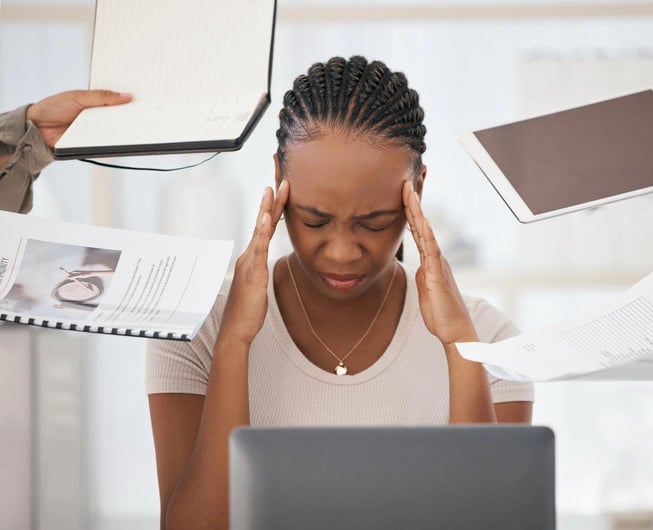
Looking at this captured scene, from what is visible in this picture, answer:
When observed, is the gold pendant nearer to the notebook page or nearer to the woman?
the woman

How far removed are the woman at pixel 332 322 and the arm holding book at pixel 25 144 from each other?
0.29 metres

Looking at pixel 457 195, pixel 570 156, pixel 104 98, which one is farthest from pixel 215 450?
pixel 457 195

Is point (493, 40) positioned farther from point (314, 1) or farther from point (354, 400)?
point (354, 400)

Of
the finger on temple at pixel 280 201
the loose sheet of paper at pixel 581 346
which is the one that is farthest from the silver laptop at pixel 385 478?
the finger on temple at pixel 280 201

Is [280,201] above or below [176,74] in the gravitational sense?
below

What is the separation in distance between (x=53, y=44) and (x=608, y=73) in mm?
1477

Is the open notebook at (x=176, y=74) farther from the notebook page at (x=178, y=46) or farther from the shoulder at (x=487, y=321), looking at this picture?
the shoulder at (x=487, y=321)

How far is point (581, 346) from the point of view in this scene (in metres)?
0.84

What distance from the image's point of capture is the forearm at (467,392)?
3.66 ft

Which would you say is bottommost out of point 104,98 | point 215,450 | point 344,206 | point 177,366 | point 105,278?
point 215,450

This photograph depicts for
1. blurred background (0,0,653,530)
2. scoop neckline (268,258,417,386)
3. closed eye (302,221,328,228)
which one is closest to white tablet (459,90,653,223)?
closed eye (302,221,328,228)

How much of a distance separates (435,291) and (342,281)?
5.1 inches

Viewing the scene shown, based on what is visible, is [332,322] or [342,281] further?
[332,322]

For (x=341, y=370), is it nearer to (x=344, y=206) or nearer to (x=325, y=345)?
(x=325, y=345)
